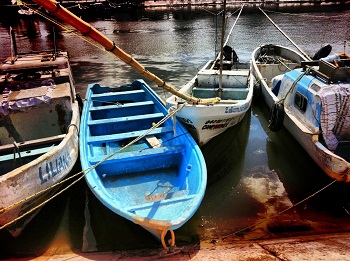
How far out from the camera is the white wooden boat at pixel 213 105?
25.6 ft

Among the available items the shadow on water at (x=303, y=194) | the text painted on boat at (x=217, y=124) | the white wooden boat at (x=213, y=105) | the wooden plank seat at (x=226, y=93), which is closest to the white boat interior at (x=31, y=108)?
the white wooden boat at (x=213, y=105)

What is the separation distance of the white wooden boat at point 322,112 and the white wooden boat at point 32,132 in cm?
599

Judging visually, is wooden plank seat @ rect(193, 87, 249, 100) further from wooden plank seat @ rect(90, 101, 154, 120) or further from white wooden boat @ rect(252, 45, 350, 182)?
wooden plank seat @ rect(90, 101, 154, 120)

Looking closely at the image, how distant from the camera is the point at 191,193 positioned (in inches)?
235

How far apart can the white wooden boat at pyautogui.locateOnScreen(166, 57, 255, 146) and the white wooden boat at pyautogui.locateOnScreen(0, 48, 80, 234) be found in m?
2.96

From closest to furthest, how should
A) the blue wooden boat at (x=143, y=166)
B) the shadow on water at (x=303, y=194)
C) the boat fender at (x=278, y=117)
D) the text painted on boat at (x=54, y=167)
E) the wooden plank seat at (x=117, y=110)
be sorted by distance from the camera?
1. the blue wooden boat at (x=143, y=166)
2. the text painted on boat at (x=54, y=167)
3. the shadow on water at (x=303, y=194)
4. the boat fender at (x=278, y=117)
5. the wooden plank seat at (x=117, y=110)

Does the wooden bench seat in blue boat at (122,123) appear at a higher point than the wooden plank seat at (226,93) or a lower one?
Result: lower

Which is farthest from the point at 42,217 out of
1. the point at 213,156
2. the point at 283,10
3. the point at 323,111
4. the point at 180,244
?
the point at 283,10

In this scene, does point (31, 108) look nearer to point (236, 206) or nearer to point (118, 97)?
point (118, 97)

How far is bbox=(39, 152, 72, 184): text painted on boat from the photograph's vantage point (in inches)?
227

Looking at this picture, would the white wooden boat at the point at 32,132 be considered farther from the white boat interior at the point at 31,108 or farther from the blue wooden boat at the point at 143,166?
the blue wooden boat at the point at 143,166

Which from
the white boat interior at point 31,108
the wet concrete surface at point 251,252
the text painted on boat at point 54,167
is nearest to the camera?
the wet concrete surface at point 251,252

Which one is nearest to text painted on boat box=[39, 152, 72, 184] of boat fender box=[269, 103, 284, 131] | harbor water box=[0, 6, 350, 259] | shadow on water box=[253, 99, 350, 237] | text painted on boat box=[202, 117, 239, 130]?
harbor water box=[0, 6, 350, 259]

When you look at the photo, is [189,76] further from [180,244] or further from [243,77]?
[180,244]
